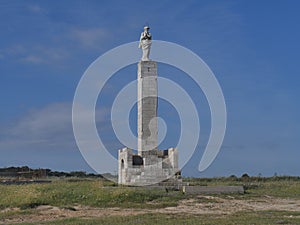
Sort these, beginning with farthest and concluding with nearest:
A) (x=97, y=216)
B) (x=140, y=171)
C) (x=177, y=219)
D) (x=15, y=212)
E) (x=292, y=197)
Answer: (x=140, y=171) < (x=292, y=197) < (x=15, y=212) < (x=97, y=216) < (x=177, y=219)

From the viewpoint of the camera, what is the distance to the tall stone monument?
30.4 metres

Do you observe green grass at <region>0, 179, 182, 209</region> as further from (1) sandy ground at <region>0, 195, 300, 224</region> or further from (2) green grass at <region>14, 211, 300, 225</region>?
(2) green grass at <region>14, 211, 300, 225</region>

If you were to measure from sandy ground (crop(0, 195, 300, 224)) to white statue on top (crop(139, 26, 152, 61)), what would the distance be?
10872 millimetres

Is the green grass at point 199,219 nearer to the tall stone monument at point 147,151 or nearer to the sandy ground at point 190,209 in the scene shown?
the sandy ground at point 190,209

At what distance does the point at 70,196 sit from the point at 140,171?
229 inches

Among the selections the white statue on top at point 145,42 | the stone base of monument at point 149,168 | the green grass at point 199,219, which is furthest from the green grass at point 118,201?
the white statue on top at point 145,42

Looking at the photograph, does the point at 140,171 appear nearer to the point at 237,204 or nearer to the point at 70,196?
the point at 70,196

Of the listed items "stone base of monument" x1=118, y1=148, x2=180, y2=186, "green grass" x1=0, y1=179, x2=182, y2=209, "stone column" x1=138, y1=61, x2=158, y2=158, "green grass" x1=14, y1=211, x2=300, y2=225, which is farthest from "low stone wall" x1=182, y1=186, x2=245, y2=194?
"green grass" x1=14, y1=211, x2=300, y2=225

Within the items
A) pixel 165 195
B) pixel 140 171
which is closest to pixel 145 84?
pixel 140 171

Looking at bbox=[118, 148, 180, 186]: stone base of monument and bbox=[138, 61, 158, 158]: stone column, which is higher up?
bbox=[138, 61, 158, 158]: stone column

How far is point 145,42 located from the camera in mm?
32844

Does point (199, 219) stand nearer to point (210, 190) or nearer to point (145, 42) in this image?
point (210, 190)

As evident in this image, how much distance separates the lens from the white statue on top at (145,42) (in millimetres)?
32656

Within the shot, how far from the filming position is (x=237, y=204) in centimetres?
2398
